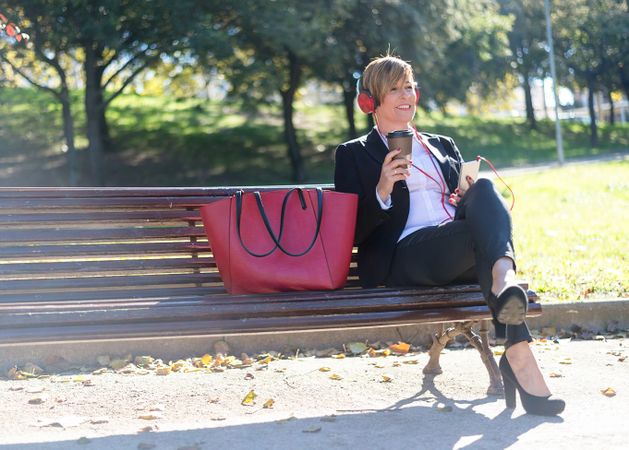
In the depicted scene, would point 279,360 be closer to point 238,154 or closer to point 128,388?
point 128,388

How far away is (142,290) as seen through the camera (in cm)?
469

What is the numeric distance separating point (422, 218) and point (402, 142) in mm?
677

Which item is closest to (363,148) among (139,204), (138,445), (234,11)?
(139,204)

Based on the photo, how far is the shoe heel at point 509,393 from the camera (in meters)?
3.96

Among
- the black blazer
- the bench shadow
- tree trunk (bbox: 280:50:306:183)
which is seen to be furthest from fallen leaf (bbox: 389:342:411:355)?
tree trunk (bbox: 280:50:306:183)

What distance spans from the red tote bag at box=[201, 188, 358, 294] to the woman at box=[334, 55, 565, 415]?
0.71 feet

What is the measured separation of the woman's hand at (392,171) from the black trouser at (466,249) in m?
0.29

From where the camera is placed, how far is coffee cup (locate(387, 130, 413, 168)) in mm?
3881

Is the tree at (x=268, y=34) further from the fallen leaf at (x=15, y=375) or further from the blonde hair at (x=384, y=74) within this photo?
the blonde hair at (x=384, y=74)

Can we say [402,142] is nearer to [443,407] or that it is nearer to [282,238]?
[282,238]

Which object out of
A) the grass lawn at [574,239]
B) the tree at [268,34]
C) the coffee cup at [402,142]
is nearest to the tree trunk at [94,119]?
the tree at [268,34]

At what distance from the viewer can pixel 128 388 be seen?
4.60m

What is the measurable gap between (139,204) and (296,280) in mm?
1056

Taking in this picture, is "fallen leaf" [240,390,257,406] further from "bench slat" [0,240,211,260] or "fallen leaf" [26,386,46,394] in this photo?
"fallen leaf" [26,386,46,394]
